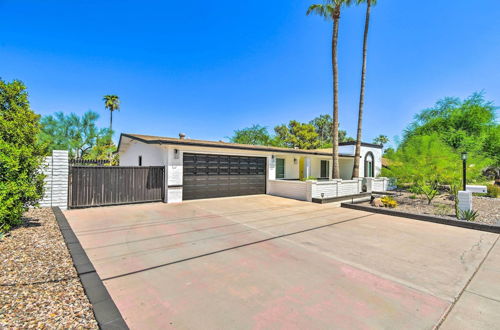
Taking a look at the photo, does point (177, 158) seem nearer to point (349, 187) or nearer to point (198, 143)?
point (198, 143)

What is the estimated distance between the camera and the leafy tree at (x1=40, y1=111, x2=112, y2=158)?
965 inches

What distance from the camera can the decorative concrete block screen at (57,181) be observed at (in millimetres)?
7270

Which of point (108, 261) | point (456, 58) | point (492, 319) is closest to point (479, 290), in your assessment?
point (492, 319)

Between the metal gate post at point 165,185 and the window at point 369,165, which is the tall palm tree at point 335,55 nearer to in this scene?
the window at point 369,165

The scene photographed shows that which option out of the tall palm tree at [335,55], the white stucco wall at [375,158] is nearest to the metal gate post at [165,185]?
the tall palm tree at [335,55]

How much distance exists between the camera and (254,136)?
37906 mm

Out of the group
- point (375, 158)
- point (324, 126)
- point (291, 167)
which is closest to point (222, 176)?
point (291, 167)

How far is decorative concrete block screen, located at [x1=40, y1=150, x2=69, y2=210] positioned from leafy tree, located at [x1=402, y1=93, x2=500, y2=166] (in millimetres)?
20402

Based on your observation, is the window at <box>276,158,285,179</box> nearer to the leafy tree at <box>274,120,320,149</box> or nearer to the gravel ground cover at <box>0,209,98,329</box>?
the gravel ground cover at <box>0,209,98,329</box>

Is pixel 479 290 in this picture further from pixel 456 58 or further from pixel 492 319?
pixel 456 58

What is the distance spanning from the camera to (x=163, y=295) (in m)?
2.73

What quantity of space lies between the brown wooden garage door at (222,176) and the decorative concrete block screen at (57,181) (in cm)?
421

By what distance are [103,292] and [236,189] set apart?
30.4 ft

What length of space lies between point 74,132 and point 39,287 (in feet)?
98.2
